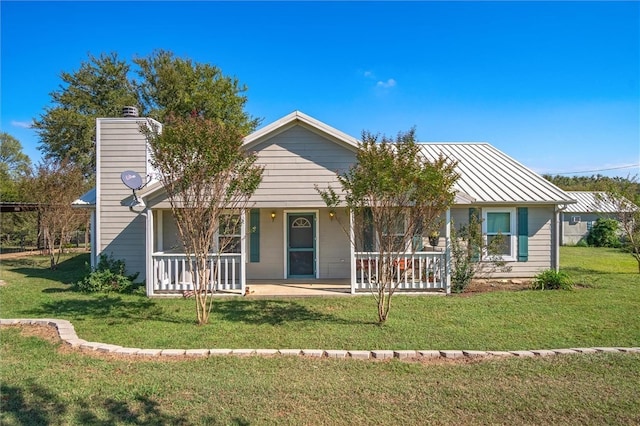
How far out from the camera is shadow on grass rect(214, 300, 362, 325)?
6.86 metres

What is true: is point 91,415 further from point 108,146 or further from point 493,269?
point 493,269

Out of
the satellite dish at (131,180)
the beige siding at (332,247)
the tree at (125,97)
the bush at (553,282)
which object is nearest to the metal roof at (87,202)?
the satellite dish at (131,180)

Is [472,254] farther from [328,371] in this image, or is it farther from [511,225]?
[328,371]

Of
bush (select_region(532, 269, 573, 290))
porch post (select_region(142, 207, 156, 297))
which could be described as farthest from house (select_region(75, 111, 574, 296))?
bush (select_region(532, 269, 573, 290))

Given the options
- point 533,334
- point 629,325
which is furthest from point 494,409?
point 629,325

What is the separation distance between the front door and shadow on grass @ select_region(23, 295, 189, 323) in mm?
3948

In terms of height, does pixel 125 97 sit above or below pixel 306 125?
above

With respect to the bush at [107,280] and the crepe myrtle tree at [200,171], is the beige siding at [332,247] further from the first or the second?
the bush at [107,280]

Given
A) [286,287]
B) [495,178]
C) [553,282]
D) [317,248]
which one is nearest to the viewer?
[553,282]

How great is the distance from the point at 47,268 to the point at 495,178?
52.5 feet

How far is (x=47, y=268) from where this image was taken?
46.5 feet

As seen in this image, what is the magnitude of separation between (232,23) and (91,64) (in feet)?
74.6

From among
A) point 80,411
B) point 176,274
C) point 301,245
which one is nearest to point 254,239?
point 301,245

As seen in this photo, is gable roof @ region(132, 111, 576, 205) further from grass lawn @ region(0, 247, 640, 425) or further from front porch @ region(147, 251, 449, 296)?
grass lawn @ region(0, 247, 640, 425)
